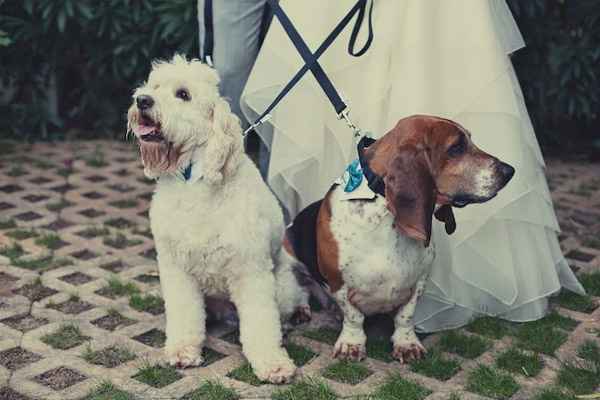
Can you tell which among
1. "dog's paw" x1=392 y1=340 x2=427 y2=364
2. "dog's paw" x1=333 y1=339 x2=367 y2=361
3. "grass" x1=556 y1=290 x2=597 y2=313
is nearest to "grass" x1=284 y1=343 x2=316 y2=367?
"dog's paw" x1=333 y1=339 x2=367 y2=361

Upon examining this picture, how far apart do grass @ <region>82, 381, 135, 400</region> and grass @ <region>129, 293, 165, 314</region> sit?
0.83 meters

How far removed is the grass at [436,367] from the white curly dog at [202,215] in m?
0.58

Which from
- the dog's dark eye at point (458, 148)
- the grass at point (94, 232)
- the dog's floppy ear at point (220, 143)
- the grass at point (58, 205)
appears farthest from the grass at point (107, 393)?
the grass at point (58, 205)

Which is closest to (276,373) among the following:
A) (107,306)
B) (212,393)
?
(212,393)

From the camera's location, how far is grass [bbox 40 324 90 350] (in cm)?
409

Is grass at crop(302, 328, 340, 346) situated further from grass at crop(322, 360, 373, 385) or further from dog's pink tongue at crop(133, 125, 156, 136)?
dog's pink tongue at crop(133, 125, 156, 136)

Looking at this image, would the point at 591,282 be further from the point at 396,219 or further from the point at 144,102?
the point at 144,102

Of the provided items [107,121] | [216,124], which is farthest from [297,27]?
[107,121]

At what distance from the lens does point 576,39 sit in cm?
712

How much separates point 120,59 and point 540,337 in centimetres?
464

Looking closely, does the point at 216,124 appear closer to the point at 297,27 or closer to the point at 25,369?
the point at 297,27

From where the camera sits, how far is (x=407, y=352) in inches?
158

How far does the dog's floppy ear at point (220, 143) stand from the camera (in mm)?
3668

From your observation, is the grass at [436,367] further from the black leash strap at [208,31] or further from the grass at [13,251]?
the grass at [13,251]
